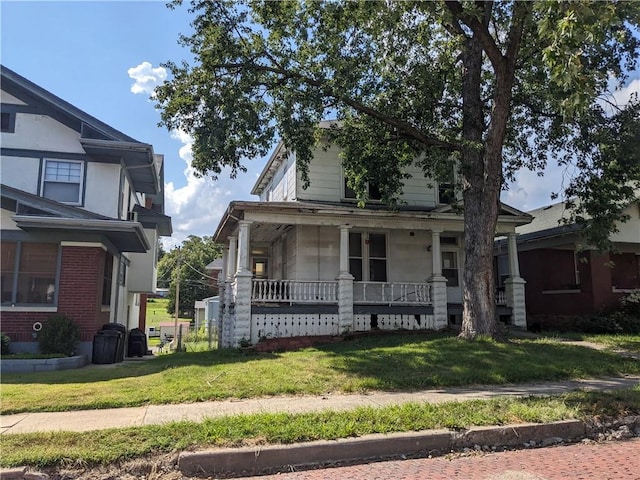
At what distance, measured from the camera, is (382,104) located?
14047mm

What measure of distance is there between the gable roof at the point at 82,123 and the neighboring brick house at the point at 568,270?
15.8m

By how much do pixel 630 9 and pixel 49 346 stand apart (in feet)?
45.5

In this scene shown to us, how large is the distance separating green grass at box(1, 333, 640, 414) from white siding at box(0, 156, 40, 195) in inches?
250

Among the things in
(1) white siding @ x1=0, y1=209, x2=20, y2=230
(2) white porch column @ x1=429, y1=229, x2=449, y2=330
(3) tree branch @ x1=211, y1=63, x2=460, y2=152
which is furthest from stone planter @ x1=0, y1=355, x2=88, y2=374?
(2) white porch column @ x1=429, y1=229, x2=449, y2=330

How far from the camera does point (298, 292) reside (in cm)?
1546

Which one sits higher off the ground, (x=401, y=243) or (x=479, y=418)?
(x=401, y=243)

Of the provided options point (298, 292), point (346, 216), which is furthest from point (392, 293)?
point (298, 292)

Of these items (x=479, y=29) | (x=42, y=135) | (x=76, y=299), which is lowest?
(x=76, y=299)

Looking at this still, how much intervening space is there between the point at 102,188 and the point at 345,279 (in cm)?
784

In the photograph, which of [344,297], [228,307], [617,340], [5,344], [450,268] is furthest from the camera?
[450,268]

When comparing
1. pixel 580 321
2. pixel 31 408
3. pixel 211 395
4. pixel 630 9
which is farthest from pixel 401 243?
pixel 31 408

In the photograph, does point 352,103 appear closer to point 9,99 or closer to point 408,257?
point 408,257

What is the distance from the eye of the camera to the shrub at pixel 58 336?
1147cm

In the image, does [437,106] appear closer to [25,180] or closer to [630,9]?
[630,9]
